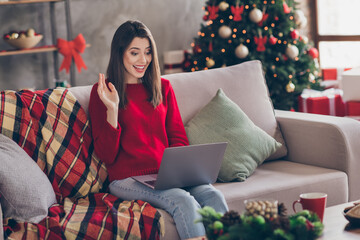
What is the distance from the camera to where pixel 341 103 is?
455 centimetres

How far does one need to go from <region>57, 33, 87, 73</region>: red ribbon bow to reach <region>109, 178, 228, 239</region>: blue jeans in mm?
2358

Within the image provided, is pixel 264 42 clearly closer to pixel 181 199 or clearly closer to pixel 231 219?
pixel 181 199

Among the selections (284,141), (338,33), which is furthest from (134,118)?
(338,33)

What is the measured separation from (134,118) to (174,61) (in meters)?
2.90

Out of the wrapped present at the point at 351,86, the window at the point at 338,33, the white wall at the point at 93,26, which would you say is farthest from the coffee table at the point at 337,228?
the window at the point at 338,33

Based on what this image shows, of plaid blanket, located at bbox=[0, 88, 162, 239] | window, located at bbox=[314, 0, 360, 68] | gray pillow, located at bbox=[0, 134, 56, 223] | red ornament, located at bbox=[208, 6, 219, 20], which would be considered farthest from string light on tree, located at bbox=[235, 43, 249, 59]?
gray pillow, located at bbox=[0, 134, 56, 223]

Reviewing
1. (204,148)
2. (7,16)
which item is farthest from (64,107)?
(7,16)

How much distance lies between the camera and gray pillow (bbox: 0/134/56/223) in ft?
7.11

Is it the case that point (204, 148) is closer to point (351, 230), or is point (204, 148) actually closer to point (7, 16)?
point (351, 230)

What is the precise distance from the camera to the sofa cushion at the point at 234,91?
2.89 metres

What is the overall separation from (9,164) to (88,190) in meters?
0.42

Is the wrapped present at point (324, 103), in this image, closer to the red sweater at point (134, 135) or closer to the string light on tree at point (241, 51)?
the string light on tree at point (241, 51)

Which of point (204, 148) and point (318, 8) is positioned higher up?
point (318, 8)

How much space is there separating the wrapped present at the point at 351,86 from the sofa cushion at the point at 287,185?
1.36m
